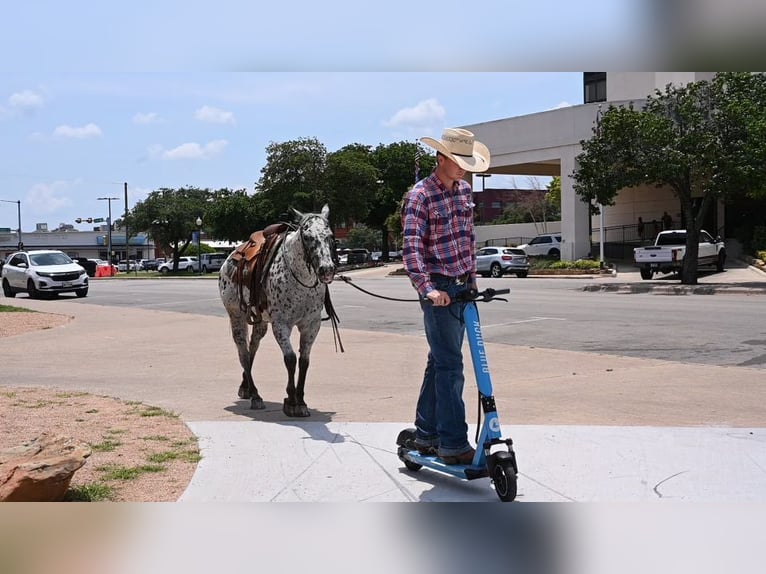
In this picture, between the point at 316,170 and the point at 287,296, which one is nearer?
the point at 287,296

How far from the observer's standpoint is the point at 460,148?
5379mm

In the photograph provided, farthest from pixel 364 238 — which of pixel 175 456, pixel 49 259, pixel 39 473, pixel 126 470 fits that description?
pixel 39 473

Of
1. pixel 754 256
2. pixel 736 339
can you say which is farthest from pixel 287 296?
pixel 754 256

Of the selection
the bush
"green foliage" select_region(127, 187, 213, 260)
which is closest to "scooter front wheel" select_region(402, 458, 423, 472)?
the bush

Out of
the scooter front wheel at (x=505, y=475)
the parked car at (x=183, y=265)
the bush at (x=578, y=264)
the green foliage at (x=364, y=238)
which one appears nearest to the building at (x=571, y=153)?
the bush at (x=578, y=264)

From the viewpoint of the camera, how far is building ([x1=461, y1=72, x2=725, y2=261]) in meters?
41.5

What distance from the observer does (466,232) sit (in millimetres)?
5539

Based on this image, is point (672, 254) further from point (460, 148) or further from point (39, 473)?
point (39, 473)

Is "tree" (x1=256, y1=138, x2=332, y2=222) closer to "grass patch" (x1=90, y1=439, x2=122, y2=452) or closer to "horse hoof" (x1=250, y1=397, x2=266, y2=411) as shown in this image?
"horse hoof" (x1=250, y1=397, x2=266, y2=411)

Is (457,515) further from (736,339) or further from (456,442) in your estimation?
(736,339)

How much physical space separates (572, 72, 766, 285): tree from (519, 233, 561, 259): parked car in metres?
15.9

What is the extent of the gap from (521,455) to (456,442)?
3.36 ft

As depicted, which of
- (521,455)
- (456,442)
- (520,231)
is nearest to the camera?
(456,442)

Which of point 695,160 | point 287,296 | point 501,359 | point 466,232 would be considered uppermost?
point 695,160
